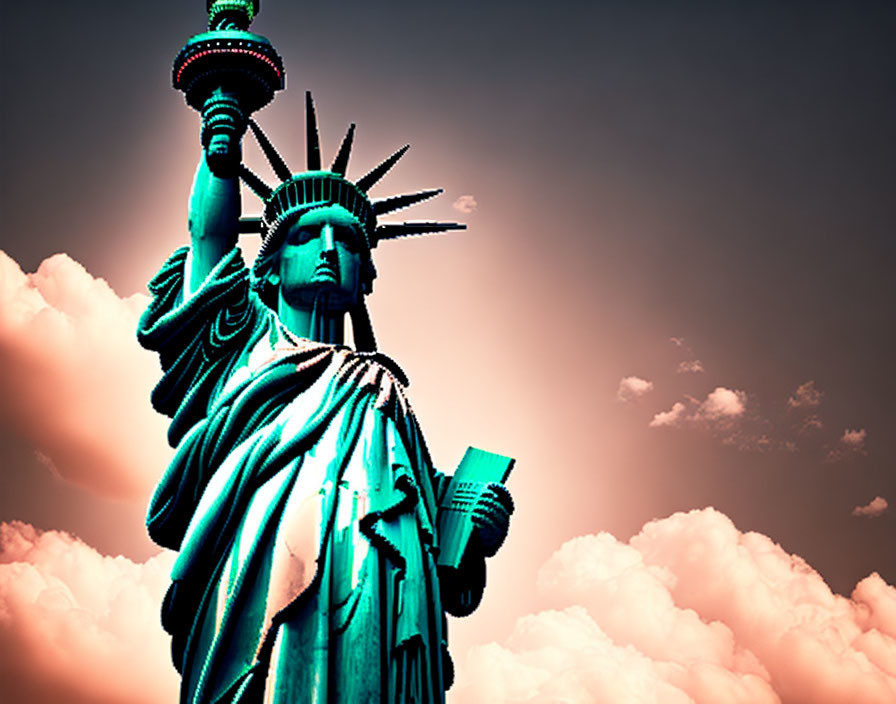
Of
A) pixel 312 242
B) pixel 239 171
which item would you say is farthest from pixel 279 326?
pixel 239 171

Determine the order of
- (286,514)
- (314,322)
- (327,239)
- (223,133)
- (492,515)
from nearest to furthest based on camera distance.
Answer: (286,514), (492,515), (314,322), (327,239), (223,133)

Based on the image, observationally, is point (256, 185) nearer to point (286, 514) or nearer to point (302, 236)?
point (302, 236)

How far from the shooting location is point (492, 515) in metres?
7.96

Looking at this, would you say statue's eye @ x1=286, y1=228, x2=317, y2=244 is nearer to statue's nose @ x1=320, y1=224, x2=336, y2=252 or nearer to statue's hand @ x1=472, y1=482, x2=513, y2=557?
statue's nose @ x1=320, y1=224, x2=336, y2=252

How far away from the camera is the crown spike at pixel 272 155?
9.29 metres

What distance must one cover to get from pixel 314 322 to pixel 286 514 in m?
1.97

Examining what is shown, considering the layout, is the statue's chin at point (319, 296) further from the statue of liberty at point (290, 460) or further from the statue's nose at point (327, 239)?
the statue's nose at point (327, 239)

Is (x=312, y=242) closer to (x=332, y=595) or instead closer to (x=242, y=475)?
(x=242, y=475)

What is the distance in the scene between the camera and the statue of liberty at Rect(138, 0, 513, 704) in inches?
254

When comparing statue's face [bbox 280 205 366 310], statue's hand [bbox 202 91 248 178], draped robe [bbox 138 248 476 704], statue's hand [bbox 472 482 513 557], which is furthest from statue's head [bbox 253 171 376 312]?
statue's hand [bbox 472 482 513 557]

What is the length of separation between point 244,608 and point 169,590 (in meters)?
0.81

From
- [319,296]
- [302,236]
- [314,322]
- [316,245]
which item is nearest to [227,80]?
[302,236]

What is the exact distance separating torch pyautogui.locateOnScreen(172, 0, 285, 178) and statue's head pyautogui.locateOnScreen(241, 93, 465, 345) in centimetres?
29

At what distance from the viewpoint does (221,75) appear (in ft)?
29.4
